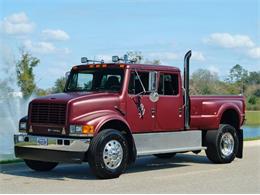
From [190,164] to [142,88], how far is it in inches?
108

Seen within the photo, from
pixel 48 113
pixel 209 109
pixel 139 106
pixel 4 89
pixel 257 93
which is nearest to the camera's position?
pixel 48 113

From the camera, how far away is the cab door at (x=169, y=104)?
490 inches

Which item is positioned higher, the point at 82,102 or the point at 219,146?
the point at 82,102

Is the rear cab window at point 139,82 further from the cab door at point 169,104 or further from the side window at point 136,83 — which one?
the cab door at point 169,104

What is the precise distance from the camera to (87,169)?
1249 cm

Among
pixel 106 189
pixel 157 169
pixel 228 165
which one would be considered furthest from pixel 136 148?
pixel 228 165

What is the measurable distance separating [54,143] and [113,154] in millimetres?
1181

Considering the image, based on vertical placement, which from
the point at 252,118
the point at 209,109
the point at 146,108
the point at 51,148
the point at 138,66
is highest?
the point at 138,66

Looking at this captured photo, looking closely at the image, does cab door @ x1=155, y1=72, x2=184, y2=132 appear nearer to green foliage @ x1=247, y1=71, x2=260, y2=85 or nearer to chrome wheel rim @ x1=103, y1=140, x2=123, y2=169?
chrome wheel rim @ x1=103, y1=140, x2=123, y2=169

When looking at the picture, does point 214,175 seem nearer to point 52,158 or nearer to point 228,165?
point 228,165

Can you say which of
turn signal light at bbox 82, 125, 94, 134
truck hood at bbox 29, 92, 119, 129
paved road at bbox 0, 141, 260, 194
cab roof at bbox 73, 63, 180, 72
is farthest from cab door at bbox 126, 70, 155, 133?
turn signal light at bbox 82, 125, 94, 134

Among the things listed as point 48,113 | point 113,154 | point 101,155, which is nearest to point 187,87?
point 113,154

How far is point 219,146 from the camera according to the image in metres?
13.8

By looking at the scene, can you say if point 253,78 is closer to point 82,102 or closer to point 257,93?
point 257,93
